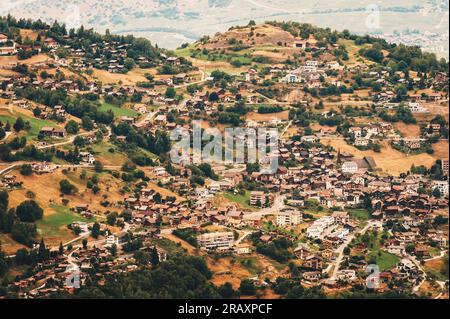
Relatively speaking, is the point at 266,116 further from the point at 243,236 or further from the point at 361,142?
the point at 243,236

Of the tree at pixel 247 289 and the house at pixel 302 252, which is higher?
the tree at pixel 247 289

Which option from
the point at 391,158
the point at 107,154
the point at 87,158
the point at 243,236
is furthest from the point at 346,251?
the point at 391,158

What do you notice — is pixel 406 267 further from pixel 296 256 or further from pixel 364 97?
pixel 364 97

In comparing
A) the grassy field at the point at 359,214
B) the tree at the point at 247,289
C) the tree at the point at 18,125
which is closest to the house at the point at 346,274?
the tree at the point at 247,289

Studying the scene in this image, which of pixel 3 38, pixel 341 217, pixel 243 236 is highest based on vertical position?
pixel 3 38

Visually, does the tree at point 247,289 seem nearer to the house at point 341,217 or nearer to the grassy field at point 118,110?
the house at point 341,217

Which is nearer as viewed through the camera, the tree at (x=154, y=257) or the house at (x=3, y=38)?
the tree at (x=154, y=257)

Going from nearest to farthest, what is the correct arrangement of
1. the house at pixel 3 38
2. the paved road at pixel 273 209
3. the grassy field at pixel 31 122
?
the paved road at pixel 273 209, the grassy field at pixel 31 122, the house at pixel 3 38
